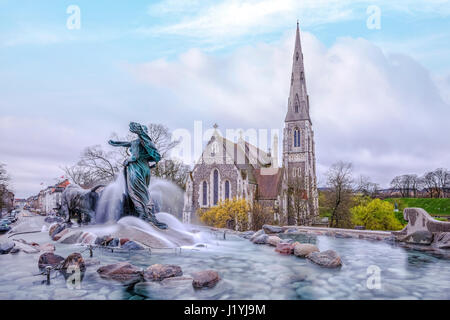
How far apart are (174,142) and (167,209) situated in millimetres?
11557

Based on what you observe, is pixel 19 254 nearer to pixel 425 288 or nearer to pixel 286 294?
pixel 286 294

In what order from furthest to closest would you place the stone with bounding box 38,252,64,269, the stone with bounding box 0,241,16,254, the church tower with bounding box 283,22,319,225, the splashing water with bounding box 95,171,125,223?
the church tower with bounding box 283,22,319,225 < the splashing water with bounding box 95,171,125,223 < the stone with bounding box 0,241,16,254 < the stone with bounding box 38,252,64,269

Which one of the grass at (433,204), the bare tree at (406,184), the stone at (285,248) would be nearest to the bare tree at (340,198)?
the stone at (285,248)

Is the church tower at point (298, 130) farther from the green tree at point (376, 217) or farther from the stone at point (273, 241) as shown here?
the stone at point (273, 241)

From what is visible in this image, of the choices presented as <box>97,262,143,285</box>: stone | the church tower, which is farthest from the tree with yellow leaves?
the church tower

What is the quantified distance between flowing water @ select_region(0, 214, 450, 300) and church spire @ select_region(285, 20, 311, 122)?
44408mm

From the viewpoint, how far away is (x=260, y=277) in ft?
22.2

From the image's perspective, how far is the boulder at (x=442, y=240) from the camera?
10.4 m

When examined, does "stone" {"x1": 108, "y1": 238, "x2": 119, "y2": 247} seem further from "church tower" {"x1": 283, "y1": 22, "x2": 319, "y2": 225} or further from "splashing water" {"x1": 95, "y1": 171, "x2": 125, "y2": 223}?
"church tower" {"x1": 283, "y1": 22, "x2": 319, "y2": 225}

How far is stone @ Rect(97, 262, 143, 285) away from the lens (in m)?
6.43

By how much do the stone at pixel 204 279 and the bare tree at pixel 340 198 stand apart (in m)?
26.3

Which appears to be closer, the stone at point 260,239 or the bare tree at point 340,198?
the stone at point 260,239

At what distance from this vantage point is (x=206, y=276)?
6.14 m
